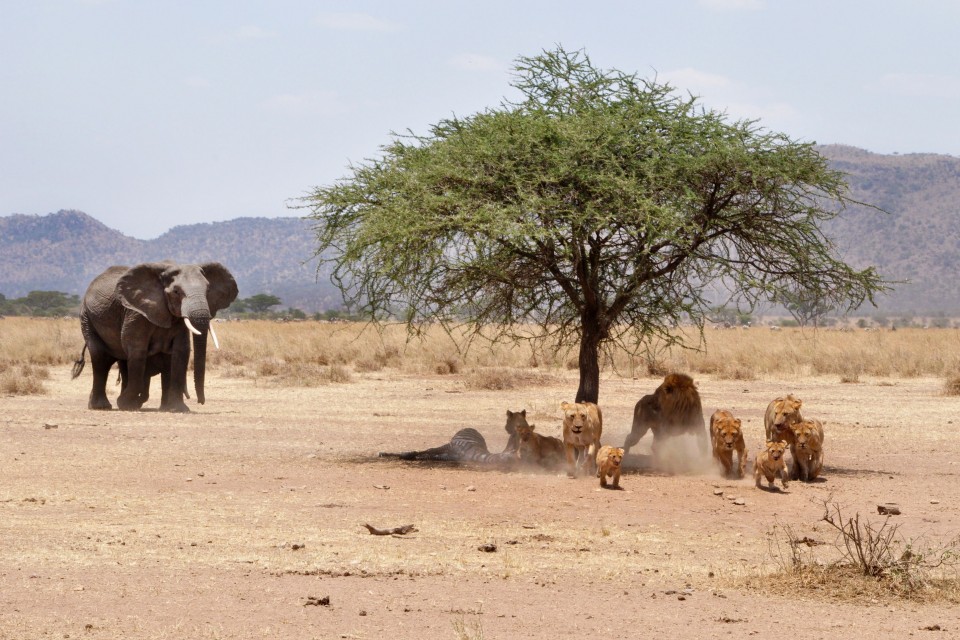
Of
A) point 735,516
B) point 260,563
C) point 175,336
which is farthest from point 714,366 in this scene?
point 260,563

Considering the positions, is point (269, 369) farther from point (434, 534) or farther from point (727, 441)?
point (434, 534)

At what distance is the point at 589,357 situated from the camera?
17.5 metres

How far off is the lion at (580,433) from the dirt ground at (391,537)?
11.7 inches

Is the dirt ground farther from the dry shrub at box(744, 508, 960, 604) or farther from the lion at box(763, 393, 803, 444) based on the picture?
the lion at box(763, 393, 803, 444)

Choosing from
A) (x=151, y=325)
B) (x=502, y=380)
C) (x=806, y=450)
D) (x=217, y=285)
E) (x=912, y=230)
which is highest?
(x=912, y=230)

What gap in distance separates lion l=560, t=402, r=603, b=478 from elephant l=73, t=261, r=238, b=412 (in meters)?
8.69

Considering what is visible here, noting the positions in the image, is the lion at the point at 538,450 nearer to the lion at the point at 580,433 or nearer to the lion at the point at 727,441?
the lion at the point at 580,433

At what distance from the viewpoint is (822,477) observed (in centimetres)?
1538

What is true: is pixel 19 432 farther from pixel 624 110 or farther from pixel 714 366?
pixel 714 366

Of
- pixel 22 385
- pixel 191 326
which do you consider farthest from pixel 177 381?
pixel 22 385

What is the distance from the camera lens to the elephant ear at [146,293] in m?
22.1

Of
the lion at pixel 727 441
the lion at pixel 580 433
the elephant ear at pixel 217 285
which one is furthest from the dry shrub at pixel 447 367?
the lion at pixel 727 441

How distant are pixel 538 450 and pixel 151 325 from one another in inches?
372

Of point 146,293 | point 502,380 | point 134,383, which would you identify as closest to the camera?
point 146,293
